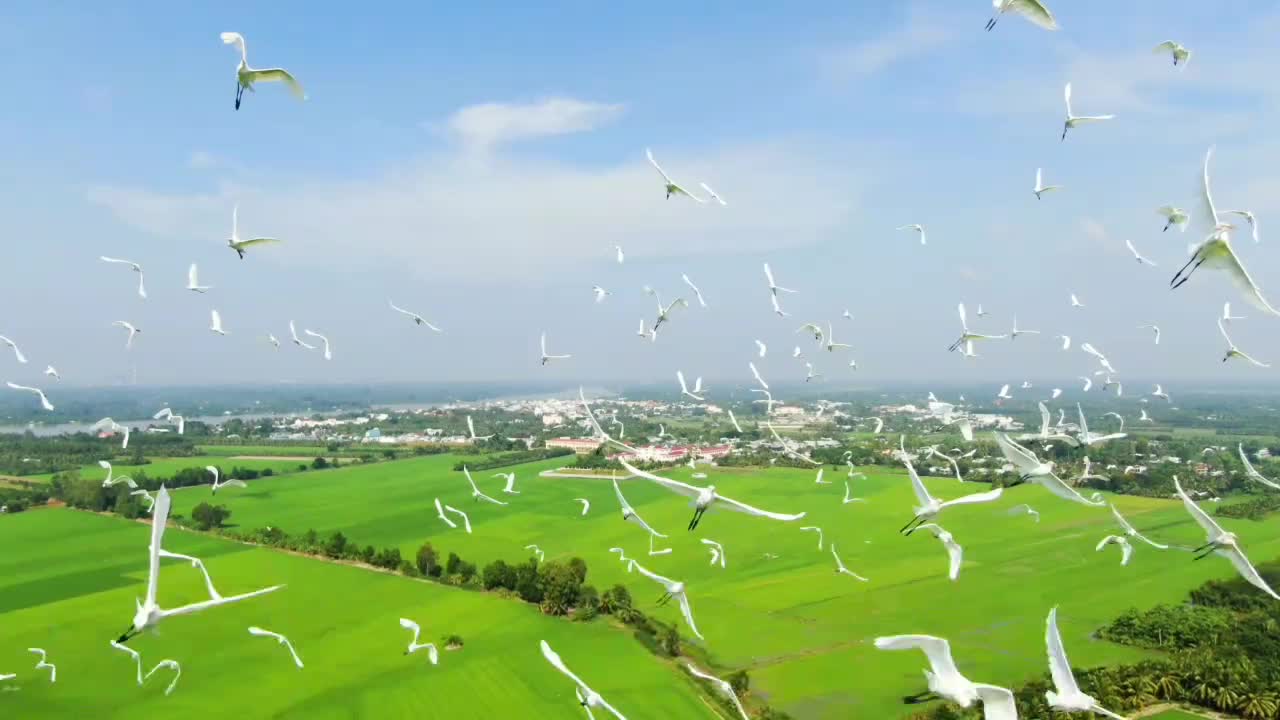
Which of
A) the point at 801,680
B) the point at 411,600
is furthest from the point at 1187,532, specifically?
the point at 411,600

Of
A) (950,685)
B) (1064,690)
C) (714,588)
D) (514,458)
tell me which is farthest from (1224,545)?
(514,458)

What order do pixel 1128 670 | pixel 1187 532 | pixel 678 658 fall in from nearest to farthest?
pixel 1128 670
pixel 678 658
pixel 1187 532

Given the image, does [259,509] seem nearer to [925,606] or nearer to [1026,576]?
[925,606]

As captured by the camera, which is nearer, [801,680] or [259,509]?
[801,680]

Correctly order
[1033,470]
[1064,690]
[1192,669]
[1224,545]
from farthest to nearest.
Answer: [1192,669]
[1224,545]
[1033,470]
[1064,690]

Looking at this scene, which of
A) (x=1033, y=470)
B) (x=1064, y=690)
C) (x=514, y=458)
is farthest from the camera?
(x=514, y=458)

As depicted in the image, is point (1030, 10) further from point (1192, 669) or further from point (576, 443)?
point (576, 443)

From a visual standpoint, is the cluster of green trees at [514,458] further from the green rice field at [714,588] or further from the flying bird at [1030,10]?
the flying bird at [1030,10]
